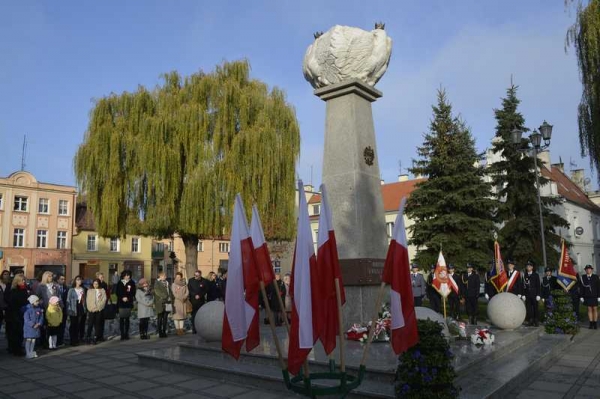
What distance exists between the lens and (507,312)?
34.7 ft

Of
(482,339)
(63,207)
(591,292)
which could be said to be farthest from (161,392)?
(63,207)

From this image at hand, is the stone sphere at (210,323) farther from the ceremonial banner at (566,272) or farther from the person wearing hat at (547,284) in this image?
the person wearing hat at (547,284)

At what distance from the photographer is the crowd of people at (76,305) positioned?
10367 mm

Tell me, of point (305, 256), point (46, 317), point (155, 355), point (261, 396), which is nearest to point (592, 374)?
point (261, 396)

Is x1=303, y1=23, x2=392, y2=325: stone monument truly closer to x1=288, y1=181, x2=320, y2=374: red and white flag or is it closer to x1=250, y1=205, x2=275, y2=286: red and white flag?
x1=250, y1=205, x2=275, y2=286: red and white flag

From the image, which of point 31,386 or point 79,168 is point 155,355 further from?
point 79,168

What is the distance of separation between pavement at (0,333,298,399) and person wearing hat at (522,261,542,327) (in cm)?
925

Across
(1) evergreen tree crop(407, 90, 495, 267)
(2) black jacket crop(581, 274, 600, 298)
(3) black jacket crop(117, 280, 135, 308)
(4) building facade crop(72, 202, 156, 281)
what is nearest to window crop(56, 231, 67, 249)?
(4) building facade crop(72, 202, 156, 281)

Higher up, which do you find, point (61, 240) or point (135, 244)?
point (61, 240)

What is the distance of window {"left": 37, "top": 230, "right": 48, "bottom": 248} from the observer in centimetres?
4077

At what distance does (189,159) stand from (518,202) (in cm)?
1636

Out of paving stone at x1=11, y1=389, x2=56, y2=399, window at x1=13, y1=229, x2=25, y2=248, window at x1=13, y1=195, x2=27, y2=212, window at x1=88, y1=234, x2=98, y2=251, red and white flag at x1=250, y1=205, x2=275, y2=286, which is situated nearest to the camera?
red and white flag at x1=250, y1=205, x2=275, y2=286

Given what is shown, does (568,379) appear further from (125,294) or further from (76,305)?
(76,305)

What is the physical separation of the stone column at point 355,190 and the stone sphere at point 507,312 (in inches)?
122
